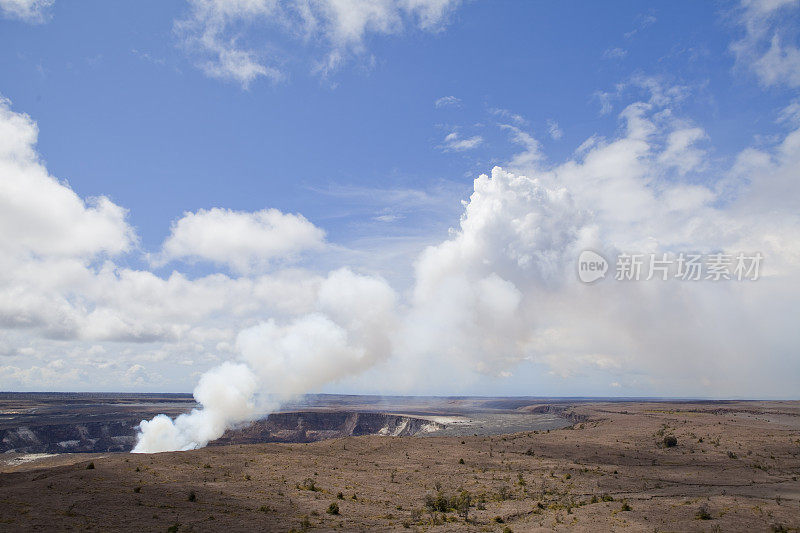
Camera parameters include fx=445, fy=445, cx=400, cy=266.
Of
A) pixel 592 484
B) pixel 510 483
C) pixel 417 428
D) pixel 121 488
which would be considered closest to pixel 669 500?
pixel 592 484

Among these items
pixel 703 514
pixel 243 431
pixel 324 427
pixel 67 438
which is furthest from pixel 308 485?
pixel 324 427

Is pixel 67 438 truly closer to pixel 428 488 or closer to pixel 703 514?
pixel 428 488

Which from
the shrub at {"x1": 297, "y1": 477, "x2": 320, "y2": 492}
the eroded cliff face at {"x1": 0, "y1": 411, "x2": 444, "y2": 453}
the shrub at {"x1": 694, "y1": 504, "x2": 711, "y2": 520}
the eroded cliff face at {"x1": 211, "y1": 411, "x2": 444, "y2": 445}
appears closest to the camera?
the shrub at {"x1": 694, "y1": 504, "x2": 711, "y2": 520}

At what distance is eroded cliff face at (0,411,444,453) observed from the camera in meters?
103

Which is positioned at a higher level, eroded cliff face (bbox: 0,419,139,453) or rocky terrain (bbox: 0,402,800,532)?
rocky terrain (bbox: 0,402,800,532)

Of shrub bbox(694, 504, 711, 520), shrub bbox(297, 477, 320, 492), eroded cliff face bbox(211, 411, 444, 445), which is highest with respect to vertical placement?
shrub bbox(694, 504, 711, 520)

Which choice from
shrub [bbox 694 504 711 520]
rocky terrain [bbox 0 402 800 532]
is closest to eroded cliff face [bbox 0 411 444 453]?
rocky terrain [bbox 0 402 800 532]

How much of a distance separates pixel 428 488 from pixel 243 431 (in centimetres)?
9025

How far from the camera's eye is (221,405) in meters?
95.4

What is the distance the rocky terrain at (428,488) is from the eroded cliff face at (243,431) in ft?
212

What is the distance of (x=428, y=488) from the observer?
3675 cm

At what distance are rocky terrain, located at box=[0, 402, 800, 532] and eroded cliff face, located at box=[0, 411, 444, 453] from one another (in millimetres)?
64659

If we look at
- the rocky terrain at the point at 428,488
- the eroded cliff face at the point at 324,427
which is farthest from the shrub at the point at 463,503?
the eroded cliff face at the point at 324,427

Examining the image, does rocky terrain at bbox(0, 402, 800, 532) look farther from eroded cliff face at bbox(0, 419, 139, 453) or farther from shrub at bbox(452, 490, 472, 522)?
eroded cliff face at bbox(0, 419, 139, 453)
